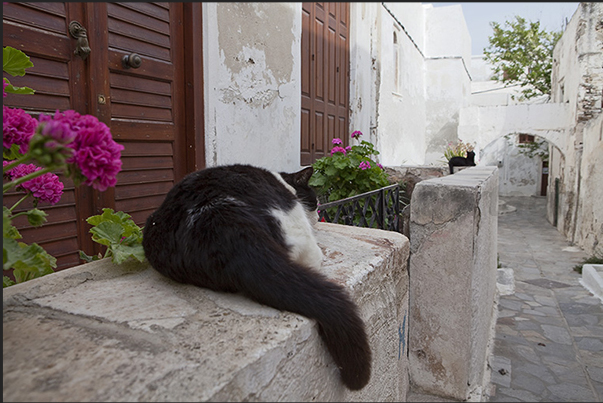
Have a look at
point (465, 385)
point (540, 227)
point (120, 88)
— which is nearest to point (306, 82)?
point (120, 88)

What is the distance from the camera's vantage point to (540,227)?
12.1 m

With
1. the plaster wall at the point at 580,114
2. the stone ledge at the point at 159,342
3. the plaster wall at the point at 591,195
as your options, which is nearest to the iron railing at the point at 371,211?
the stone ledge at the point at 159,342

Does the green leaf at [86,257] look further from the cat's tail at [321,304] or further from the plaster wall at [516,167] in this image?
the plaster wall at [516,167]

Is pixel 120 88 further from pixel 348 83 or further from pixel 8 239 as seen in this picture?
pixel 348 83

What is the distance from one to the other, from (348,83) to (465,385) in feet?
18.1

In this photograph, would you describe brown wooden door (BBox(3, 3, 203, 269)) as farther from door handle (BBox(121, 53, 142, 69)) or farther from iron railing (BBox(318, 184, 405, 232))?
iron railing (BBox(318, 184, 405, 232))

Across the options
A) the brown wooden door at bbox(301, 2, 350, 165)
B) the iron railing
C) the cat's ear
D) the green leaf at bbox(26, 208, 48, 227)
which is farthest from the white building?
the green leaf at bbox(26, 208, 48, 227)

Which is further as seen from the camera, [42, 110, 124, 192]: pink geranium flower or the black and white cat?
the black and white cat

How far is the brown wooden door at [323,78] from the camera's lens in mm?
5570

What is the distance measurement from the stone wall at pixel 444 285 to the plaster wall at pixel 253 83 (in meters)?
2.12

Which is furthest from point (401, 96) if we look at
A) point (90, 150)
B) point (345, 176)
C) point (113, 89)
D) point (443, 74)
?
point (90, 150)

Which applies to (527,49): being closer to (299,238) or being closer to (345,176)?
(345,176)

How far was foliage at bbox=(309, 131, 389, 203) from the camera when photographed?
14.7 feet

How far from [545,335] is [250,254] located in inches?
168
